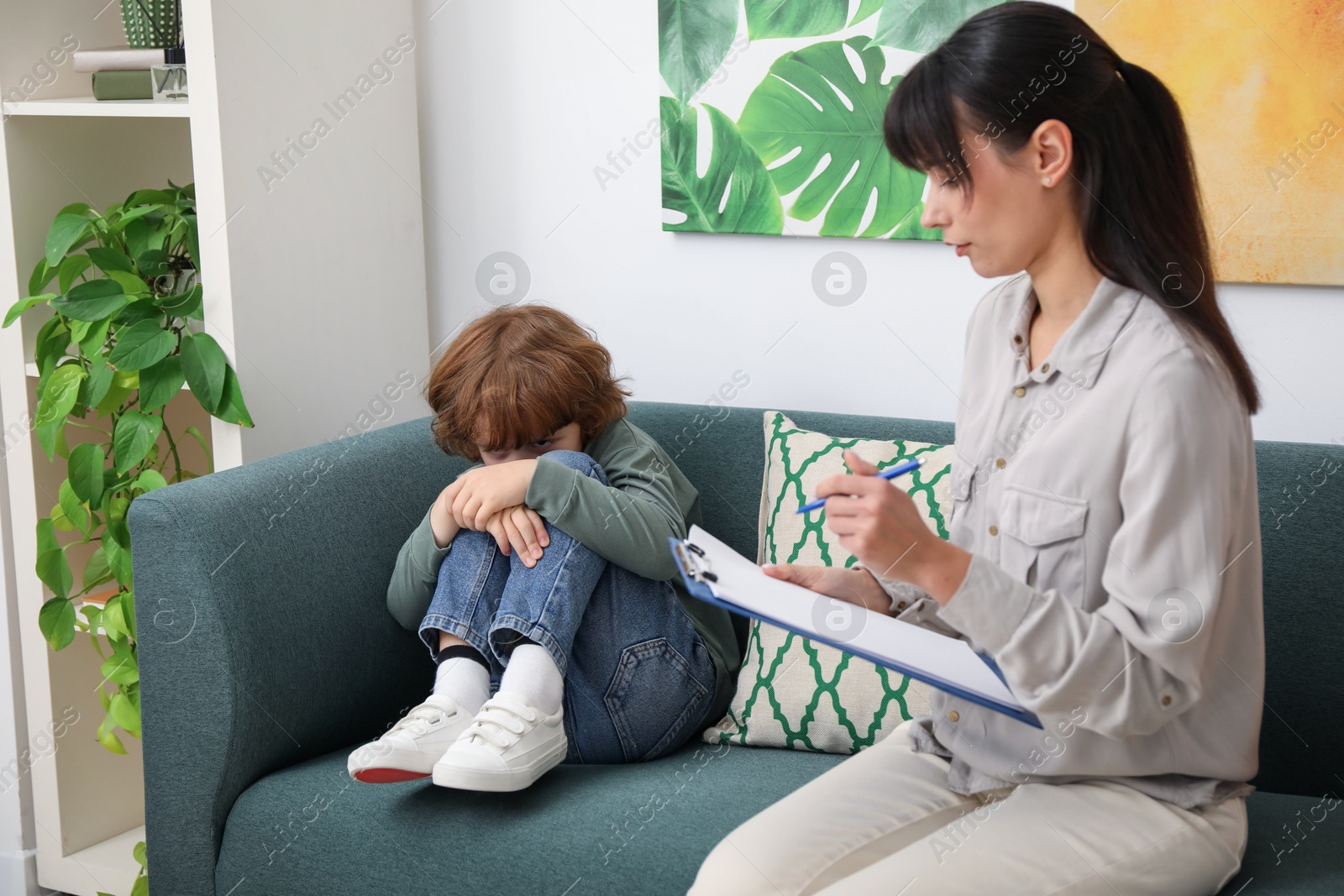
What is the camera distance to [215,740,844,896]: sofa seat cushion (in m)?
1.36

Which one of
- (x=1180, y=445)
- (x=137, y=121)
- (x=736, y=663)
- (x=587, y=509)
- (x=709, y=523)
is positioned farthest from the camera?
(x=137, y=121)

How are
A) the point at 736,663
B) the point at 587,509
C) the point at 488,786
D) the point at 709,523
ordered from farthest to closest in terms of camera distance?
the point at 709,523 → the point at 736,663 → the point at 587,509 → the point at 488,786

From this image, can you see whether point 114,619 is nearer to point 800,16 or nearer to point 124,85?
point 124,85

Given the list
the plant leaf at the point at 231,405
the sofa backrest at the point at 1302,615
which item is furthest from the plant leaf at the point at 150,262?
the sofa backrest at the point at 1302,615

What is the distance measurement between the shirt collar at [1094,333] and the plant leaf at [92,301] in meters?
1.41

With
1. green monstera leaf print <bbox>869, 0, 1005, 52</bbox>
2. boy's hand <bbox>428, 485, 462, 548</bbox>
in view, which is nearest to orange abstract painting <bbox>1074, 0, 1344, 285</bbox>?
green monstera leaf print <bbox>869, 0, 1005, 52</bbox>

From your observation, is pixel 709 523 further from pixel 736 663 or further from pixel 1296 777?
pixel 1296 777

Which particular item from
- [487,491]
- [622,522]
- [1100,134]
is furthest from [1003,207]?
[487,491]

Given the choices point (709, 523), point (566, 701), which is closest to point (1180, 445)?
point (566, 701)

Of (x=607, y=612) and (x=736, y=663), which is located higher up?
(x=607, y=612)

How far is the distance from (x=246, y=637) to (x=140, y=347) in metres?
0.55

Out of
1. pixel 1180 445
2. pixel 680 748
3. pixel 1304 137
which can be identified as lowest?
pixel 680 748

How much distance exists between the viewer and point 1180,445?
101cm

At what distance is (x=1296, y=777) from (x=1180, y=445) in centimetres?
78
